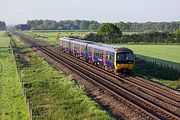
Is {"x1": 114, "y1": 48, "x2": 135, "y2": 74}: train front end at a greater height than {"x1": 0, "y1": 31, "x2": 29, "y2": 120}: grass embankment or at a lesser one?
greater

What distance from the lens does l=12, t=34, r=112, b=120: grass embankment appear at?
62.7 ft

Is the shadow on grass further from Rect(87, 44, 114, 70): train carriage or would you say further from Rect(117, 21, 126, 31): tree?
Rect(117, 21, 126, 31): tree

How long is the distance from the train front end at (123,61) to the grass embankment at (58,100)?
4.52m

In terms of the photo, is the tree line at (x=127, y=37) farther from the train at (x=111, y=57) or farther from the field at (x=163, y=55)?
the train at (x=111, y=57)

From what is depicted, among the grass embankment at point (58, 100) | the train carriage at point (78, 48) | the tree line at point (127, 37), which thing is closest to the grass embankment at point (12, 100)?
the grass embankment at point (58, 100)

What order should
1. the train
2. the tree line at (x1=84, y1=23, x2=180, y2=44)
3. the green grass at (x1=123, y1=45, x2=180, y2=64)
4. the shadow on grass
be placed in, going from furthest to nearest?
the tree line at (x1=84, y1=23, x2=180, y2=44), the green grass at (x1=123, y1=45, x2=180, y2=64), the shadow on grass, the train

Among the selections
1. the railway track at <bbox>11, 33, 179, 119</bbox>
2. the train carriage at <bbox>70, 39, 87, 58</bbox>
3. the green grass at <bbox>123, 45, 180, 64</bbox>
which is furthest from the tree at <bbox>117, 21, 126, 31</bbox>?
the railway track at <bbox>11, 33, 179, 119</bbox>

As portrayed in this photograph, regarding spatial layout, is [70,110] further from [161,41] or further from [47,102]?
[161,41]

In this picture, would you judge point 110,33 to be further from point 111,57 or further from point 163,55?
point 111,57

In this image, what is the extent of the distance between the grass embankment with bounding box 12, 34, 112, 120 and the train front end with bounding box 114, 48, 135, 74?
4.52 metres

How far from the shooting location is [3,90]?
28344 millimetres

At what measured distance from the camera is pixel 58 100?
22953mm

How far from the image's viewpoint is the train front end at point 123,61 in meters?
32.2

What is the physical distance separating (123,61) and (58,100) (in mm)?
10889
